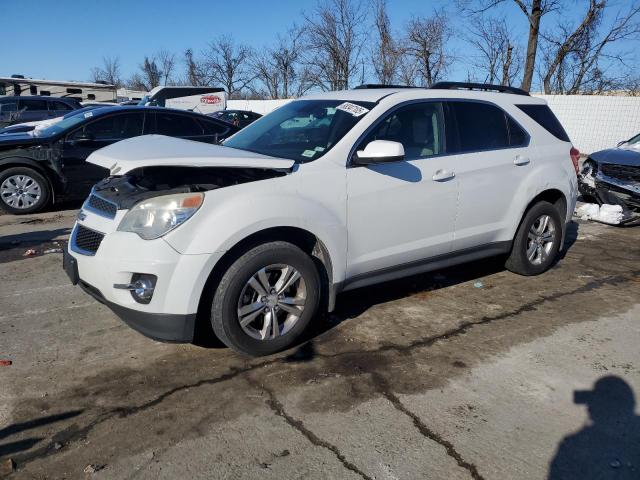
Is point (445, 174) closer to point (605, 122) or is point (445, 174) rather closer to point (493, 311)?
point (493, 311)

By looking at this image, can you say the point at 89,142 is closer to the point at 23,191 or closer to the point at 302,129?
the point at 23,191

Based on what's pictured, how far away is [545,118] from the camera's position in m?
5.20

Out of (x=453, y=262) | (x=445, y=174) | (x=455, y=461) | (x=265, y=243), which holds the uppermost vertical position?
(x=445, y=174)

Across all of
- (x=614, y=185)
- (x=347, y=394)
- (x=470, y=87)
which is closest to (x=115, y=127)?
(x=470, y=87)

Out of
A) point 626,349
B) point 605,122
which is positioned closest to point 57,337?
point 626,349

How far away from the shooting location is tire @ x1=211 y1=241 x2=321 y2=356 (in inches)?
128

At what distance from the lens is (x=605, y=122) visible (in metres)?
18.4

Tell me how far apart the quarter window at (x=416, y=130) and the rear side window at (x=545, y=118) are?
3.94 feet

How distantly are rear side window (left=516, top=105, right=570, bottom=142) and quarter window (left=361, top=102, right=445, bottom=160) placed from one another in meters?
1.20

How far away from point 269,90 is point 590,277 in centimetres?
4375

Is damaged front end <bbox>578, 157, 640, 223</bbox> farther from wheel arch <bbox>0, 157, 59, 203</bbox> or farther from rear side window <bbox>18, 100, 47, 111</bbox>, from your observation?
rear side window <bbox>18, 100, 47, 111</bbox>

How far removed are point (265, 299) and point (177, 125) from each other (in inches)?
228

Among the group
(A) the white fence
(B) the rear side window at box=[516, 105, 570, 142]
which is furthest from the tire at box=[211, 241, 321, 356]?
(A) the white fence

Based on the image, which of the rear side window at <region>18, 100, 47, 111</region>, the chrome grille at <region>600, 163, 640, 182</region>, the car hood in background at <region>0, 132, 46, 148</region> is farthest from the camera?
the rear side window at <region>18, 100, 47, 111</region>
